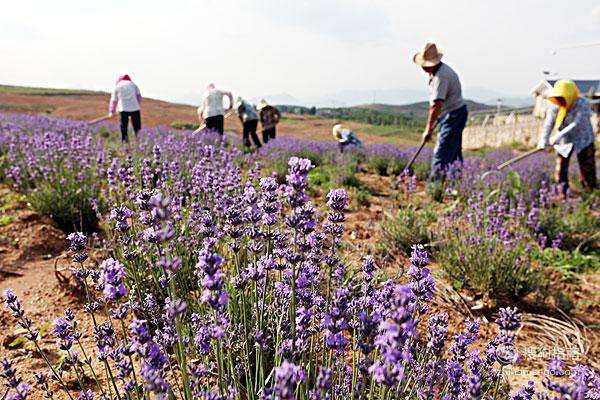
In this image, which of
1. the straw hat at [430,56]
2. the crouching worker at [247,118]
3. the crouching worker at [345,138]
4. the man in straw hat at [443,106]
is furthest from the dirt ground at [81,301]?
the crouching worker at [345,138]

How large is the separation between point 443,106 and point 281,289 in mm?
5295

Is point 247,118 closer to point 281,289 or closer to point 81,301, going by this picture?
point 81,301

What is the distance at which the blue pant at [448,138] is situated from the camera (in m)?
6.15

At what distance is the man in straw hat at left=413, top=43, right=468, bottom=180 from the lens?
5.82m

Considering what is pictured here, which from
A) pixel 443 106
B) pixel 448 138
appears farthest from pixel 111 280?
pixel 448 138

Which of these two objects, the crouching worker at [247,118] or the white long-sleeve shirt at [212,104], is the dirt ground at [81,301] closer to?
the white long-sleeve shirt at [212,104]

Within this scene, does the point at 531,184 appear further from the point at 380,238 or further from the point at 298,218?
the point at 298,218

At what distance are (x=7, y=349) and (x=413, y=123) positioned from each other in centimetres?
4286

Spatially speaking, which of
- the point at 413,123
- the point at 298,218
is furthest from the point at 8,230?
the point at 413,123

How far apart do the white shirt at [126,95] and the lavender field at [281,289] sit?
216 cm

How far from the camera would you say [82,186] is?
446 cm

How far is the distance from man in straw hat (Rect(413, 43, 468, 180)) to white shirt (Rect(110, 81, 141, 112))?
5.87 metres

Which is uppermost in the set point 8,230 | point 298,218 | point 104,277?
point 298,218

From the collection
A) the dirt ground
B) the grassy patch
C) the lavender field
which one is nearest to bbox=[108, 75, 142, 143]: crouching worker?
the lavender field
